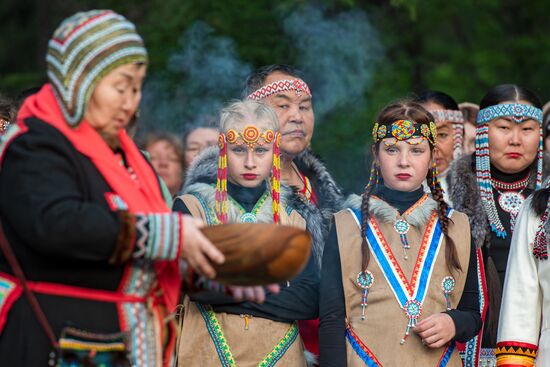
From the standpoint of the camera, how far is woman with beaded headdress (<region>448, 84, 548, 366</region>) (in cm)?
552

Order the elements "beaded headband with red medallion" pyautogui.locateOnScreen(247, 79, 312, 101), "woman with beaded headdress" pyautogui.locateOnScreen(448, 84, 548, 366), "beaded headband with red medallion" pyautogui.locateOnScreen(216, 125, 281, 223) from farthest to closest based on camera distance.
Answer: "beaded headband with red medallion" pyautogui.locateOnScreen(247, 79, 312, 101), "woman with beaded headdress" pyautogui.locateOnScreen(448, 84, 548, 366), "beaded headband with red medallion" pyautogui.locateOnScreen(216, 125, 281, 223)

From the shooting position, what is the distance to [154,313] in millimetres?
3369

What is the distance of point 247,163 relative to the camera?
488 cm

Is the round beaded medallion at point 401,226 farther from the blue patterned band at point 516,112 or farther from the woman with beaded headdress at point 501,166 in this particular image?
the blue patterned band at point 516,112

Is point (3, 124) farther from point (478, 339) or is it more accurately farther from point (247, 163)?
point (478, 339)

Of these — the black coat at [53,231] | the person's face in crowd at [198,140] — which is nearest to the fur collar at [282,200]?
the black coat at [53,231]

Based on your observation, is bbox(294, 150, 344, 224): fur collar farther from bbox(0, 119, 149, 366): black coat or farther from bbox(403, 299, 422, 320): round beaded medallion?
bbox(0, 119, 149, 366): black coat

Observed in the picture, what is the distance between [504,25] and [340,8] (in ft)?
8.47

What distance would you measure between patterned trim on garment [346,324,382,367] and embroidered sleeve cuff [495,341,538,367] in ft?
1.77

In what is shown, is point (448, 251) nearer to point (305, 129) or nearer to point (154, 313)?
point (305, 129)

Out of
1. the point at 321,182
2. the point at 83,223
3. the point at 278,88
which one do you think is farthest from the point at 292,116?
the point at 83,223

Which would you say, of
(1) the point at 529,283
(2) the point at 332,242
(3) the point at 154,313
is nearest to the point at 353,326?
(2) the point at 332,242

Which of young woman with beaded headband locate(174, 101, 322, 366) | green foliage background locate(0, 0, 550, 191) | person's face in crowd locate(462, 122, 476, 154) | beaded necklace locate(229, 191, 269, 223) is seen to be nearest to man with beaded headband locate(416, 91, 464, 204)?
person's face in crowd locate(462, 122, 476, 154)

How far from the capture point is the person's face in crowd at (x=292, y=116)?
5645 mm
